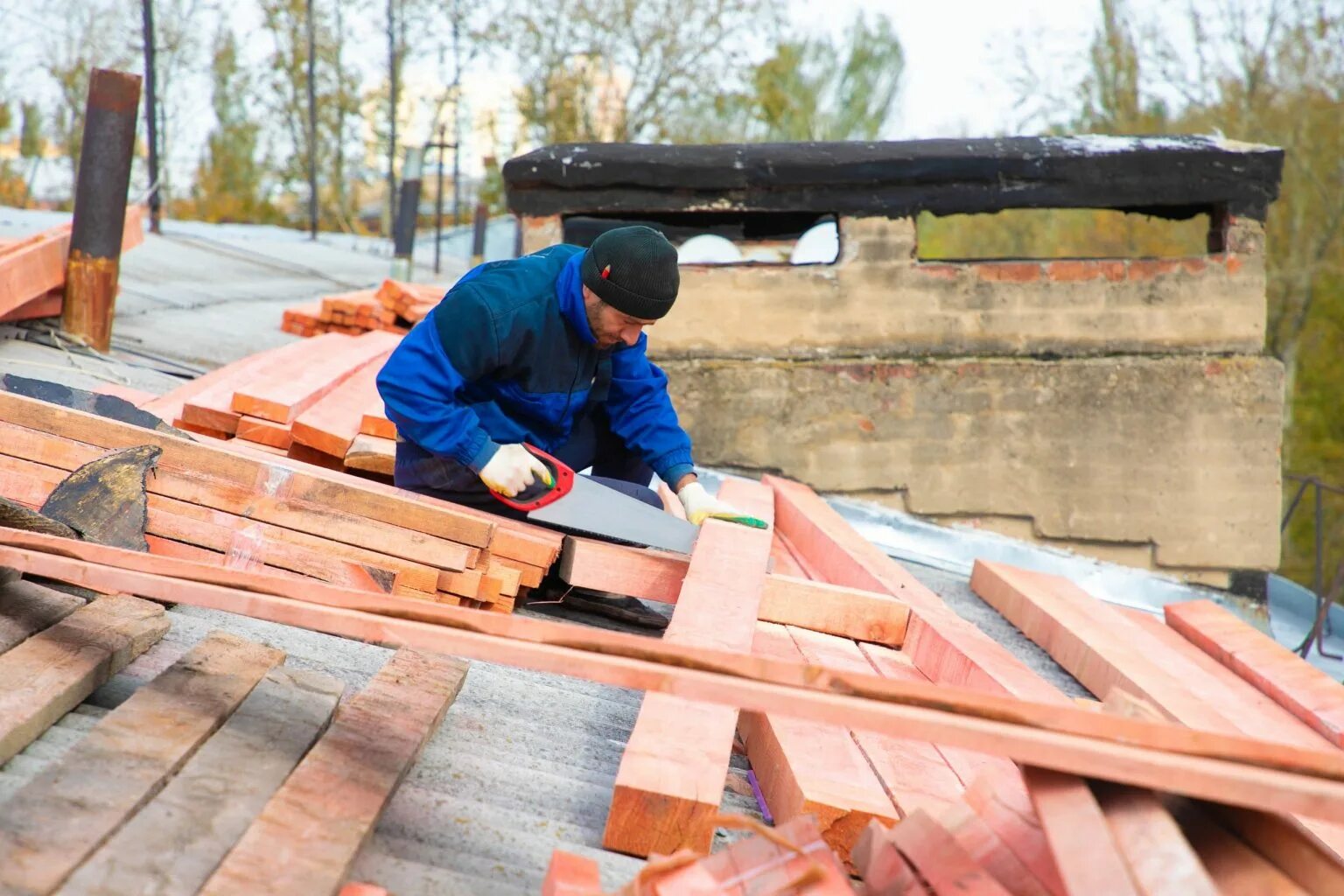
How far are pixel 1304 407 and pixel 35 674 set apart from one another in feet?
102

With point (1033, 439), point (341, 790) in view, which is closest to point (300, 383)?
point (341, 790)

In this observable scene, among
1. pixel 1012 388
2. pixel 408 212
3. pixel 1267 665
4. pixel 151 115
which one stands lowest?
pixel 1267 665

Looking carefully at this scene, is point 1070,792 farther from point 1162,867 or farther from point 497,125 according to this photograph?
point 497,125

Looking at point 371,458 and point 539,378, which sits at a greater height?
point 539,378

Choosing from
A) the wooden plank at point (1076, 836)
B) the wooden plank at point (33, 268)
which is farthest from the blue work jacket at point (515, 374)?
the wooden plank at point (33, 268)

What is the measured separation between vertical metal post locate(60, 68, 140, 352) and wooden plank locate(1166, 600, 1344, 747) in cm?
574

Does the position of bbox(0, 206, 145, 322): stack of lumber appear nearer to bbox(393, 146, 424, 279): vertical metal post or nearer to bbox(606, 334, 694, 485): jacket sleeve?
bbox(606, 334, 694, 485): jacket sleeve

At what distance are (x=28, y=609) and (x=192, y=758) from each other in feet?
2.50

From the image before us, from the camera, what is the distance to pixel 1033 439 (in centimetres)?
676

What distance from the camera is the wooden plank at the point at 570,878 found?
163 centimetres

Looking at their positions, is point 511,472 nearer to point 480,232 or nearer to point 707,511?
point 707,511

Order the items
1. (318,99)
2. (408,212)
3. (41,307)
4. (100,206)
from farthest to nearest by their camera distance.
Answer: (318,99), (408,212), (100,206), (41,307)

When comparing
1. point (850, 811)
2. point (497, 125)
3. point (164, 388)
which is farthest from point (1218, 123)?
point (850, 811)

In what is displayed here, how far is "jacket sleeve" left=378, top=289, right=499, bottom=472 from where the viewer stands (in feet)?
11.7
